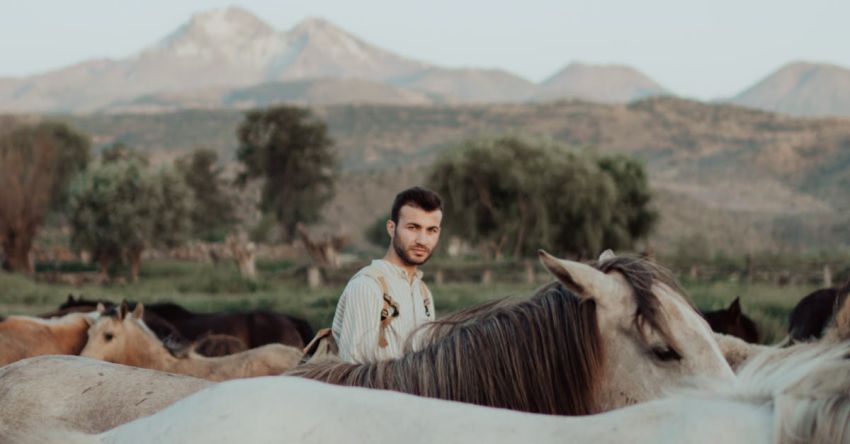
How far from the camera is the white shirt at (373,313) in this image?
3.84 m

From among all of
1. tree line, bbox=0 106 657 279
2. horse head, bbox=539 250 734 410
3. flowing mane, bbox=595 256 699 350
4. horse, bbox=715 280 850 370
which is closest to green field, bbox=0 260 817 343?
tree line, bbox=0 106 657 279

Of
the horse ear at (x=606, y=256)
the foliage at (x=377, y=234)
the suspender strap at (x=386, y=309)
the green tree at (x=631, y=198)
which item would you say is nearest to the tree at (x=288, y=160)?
the foliage at (x=377, y=234)

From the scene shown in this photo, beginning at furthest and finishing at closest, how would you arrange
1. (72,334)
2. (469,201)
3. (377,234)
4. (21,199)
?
1. (377,234)
2. (469,201)
3. (21,199)
4. (72,334)

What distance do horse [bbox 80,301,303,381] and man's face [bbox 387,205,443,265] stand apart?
13.8ft

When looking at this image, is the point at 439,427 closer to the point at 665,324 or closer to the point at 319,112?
the point at 665,324

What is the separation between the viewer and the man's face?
412 cm

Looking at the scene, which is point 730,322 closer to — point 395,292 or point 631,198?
point 395,292

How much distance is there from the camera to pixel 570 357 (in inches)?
132

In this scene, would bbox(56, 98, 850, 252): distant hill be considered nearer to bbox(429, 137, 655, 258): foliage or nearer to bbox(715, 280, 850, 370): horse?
bbox(429, 137, 655, 258): foliage

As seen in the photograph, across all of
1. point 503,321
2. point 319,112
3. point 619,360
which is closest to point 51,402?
point 503,321

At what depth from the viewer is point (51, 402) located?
427 cm

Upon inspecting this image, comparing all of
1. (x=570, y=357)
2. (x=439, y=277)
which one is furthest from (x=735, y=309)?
(x=439, y=277)

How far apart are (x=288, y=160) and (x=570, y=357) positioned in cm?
6802

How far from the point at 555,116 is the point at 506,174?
87.0 meters
